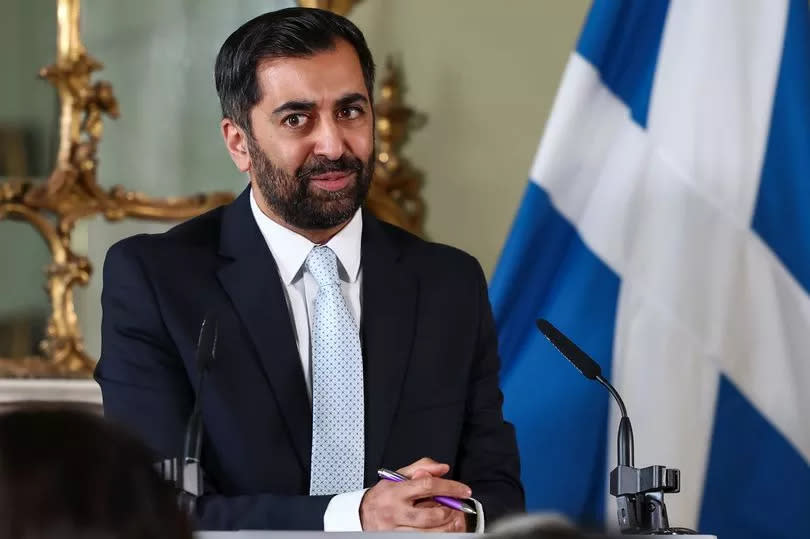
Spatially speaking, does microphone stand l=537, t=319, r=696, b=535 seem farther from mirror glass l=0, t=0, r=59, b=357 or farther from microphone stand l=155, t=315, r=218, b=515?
mirror glass l=0, t=0, r=59, b=357

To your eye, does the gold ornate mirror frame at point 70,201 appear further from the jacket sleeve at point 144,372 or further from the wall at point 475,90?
the jacket sleeve at point 144,372

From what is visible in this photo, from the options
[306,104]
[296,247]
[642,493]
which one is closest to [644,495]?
[642,493]

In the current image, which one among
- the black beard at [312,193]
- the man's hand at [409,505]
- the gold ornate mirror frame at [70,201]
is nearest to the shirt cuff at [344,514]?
the man's hand at [409,505]

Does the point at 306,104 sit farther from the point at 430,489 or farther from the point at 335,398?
the point at 430,489

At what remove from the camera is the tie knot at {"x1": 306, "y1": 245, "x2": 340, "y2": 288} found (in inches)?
85.0

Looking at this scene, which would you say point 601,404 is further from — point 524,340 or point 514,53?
point 514,53

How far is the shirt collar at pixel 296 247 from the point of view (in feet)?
7.22

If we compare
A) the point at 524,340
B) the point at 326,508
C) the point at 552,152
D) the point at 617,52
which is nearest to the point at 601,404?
the point at 524,340

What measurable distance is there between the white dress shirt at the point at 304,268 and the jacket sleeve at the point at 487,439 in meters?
0.23

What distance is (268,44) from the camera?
2.19m

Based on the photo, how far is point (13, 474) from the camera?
1.98 ft

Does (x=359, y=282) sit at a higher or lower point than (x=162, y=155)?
lower

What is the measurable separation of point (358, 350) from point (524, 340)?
0.94 metres

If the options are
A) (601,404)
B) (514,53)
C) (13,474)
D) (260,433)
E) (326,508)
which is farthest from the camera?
(514,53)
